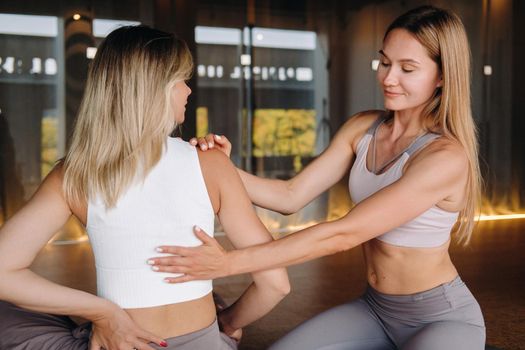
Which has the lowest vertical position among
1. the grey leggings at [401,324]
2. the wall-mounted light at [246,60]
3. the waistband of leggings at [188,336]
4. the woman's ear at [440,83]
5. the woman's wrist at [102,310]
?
the grey leggings at [401,324]

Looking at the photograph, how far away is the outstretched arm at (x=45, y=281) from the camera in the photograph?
4.48 ft

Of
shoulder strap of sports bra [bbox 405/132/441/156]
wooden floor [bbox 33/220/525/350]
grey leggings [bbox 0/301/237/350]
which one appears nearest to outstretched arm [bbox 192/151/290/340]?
grey leggings [bbox 0/301/237/350]

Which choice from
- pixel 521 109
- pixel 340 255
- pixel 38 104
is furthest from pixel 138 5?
pixel 521 109

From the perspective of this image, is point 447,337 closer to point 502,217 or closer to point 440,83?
point 440,83

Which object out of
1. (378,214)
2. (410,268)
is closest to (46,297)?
(378,214)

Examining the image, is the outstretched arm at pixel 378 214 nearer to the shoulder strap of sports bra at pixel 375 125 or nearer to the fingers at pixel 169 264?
the fingers at pixel 169 264

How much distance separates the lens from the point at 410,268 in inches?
68.2

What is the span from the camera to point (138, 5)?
6.63 m

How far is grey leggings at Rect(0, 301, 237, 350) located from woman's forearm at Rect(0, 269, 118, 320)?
11 centimetres

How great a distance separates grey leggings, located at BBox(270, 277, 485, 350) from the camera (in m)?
1.63

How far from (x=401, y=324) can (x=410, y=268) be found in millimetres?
148

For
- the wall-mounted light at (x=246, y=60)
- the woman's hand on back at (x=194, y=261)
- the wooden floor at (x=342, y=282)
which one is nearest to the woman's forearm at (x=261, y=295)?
the woman's hand on back at (x=194, y=261)

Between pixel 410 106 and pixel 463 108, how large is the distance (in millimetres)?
137

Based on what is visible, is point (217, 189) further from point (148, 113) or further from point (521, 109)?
point (521, 109)
